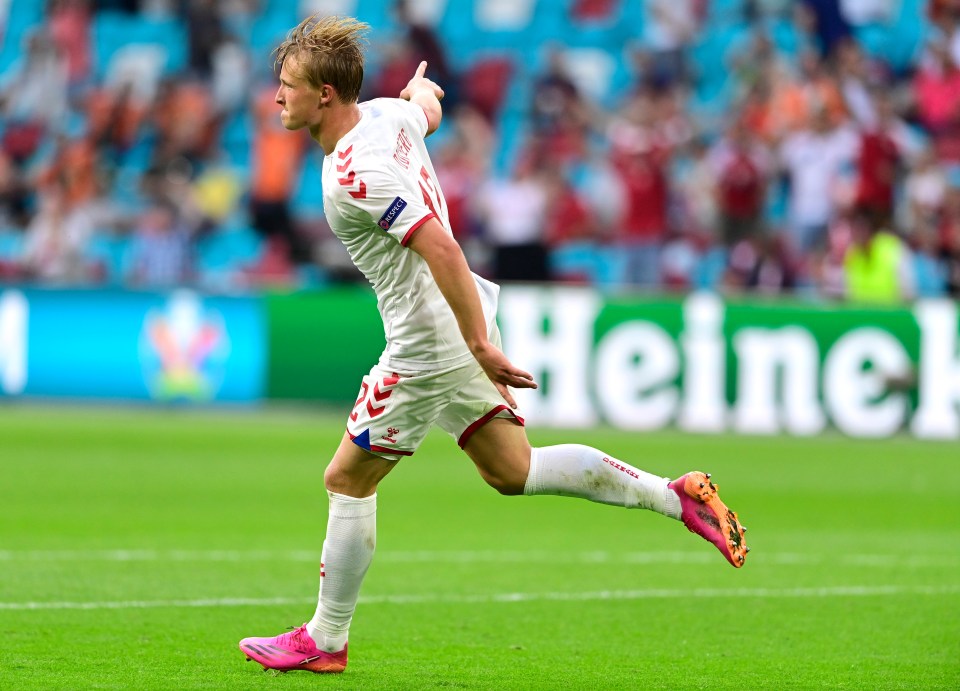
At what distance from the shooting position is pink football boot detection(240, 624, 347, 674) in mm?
5520

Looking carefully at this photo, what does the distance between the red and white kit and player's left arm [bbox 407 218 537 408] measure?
18 cm

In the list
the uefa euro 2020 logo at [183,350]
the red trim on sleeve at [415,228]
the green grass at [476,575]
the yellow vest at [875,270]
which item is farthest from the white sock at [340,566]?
Result: the yellow vest at [875,270]

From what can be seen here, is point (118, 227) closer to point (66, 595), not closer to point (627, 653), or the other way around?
point (66, 595)

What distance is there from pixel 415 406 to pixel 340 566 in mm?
618

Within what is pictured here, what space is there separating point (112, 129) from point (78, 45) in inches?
71.3

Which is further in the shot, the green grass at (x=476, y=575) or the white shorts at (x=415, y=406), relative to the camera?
the green grass at (x=476, y=575)

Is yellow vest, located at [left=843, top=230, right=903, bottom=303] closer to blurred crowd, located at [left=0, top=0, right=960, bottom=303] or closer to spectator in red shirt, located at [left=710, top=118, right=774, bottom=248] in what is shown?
blurred crowd, located at [left=0, top=0, right=960, bottom=303]

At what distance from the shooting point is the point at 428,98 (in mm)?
5984

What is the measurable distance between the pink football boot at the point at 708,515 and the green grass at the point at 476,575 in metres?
0.48

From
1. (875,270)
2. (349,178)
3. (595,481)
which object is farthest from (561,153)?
(349,178)

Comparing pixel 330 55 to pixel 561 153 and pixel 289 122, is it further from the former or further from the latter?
pixel 561 153

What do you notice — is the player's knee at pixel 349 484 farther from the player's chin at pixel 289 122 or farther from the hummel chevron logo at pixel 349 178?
the player's chin at pixel 289 122

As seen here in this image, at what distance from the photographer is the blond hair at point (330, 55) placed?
17.4 feet

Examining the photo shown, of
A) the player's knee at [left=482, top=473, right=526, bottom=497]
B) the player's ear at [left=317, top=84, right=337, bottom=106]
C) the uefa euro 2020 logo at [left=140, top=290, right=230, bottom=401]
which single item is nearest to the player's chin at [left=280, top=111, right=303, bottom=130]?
the player's ear at [left=317, top=84, right=337, bottom=106]
